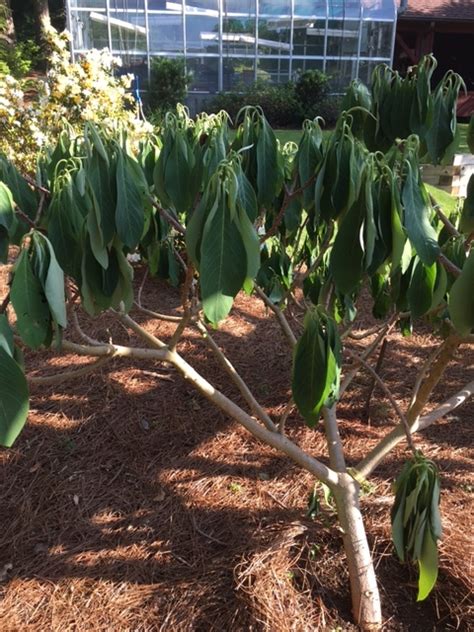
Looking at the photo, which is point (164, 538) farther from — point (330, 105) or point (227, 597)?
point (330, 105)

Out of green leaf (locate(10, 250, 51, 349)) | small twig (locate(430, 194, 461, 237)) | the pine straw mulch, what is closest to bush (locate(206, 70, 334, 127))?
the pine straw mulch

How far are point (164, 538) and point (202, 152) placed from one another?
1659 millimetres

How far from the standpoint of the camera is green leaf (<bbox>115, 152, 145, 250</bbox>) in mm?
1200

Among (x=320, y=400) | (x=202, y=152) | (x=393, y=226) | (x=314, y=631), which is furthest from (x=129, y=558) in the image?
(x=393, y=226)

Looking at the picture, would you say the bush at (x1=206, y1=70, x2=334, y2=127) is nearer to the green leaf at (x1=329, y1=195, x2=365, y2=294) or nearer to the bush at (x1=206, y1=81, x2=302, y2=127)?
the bush at (x1=206, y1=81, x2=302, y2=127)

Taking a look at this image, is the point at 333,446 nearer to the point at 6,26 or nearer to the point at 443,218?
the point at 443,218

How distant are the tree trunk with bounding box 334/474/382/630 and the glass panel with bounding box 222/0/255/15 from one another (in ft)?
48.2

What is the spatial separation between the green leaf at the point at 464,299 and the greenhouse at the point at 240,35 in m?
14.7

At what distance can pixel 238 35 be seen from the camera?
14.4 m

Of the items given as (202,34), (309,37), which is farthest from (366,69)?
(202,34)

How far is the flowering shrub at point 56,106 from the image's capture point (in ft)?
17.0

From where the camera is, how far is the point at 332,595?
6.88 feet

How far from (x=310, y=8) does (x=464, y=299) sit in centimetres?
1557

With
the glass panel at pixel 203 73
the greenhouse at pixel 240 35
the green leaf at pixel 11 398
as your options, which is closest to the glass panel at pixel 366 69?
the greenhouse at pixel 240 35
